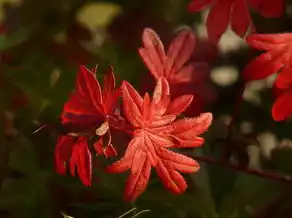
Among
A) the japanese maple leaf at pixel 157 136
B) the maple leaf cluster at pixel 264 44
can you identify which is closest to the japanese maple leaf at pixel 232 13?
the maple leaf cluster at pixel 264 44

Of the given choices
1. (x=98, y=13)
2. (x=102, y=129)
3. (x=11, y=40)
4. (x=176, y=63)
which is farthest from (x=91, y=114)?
(x=98, y=13)

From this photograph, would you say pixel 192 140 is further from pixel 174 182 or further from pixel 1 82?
pixel 1 82

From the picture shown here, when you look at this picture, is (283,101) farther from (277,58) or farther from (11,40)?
(11,40)

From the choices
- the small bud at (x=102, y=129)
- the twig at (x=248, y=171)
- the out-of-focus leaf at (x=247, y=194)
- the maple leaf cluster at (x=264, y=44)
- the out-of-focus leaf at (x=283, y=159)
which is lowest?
the out-of-focus leaf at (x=283, y=159)

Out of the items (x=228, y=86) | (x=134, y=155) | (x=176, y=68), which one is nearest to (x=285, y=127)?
(x=228, y=86)

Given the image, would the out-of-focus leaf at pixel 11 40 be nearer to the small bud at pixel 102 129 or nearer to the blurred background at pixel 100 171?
the blurred background at pixel 100 171

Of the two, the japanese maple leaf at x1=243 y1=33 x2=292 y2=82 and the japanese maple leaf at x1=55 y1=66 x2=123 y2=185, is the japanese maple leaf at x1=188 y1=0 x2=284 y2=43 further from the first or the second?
the japanese maple leaf at x1=55 y1=66 x2=123 y2=185
